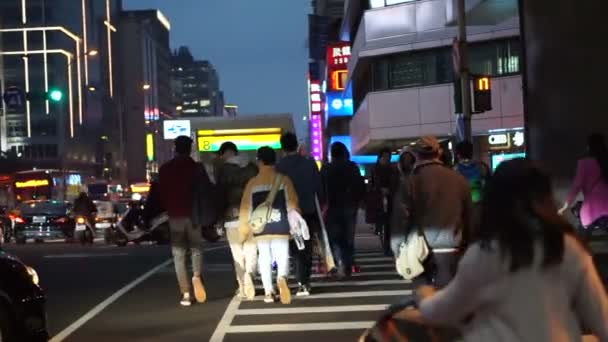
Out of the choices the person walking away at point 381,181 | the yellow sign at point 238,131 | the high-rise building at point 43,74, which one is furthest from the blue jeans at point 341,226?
the high-rise building at point 43,74

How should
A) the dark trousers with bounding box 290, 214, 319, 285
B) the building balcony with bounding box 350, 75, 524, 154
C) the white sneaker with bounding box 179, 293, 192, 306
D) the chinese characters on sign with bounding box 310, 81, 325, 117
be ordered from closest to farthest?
the white sneaker with bounding box 179, 293, 192, 306 → the dark trousers with bounding box 290, 214, 319, 285 → the building balcony with bounding box 350, 75, 524, 154 → the chinese characters on sign with bounding box 310, 81, 325, 117

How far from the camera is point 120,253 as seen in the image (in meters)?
21.0

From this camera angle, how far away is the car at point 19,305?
24.3 ft

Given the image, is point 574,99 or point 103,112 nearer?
point 574,99

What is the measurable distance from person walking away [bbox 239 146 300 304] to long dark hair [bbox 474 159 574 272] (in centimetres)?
757

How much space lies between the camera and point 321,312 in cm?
1087

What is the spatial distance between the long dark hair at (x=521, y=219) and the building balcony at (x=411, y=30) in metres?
36.2

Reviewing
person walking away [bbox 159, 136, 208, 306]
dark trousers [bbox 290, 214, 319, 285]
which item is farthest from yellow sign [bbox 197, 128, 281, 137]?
person walking away [bbox 159, 136, 208, 306]

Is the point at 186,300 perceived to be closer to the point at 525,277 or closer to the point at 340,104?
the point at 525,277

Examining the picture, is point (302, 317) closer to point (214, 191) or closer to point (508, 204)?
point (214, 191)

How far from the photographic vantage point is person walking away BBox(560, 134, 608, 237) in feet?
32.0

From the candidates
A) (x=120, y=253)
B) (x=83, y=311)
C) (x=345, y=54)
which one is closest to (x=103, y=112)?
(x=345, y=54)

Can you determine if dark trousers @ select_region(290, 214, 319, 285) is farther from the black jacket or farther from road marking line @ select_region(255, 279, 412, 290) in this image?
the black jacket

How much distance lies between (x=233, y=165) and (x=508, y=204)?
365 inches
